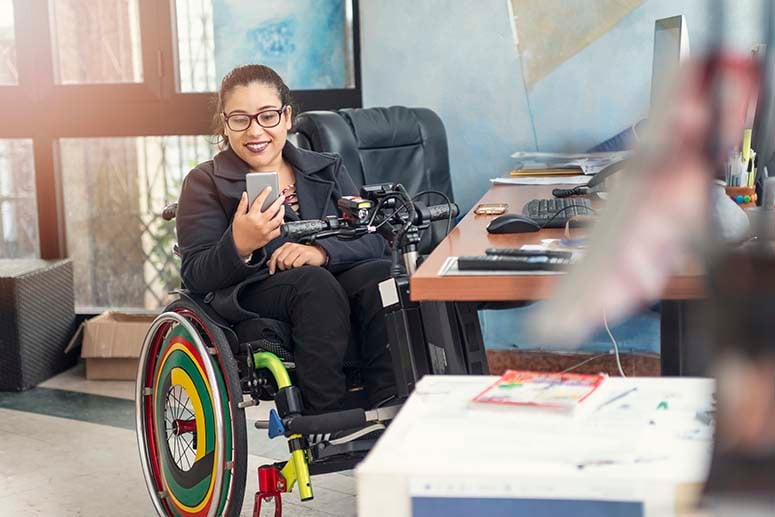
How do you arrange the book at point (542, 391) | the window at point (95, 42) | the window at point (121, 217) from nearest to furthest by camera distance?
1. the book at point (542, 391)
2. the window at point (95, 42)
3. the window at point (121, 217)

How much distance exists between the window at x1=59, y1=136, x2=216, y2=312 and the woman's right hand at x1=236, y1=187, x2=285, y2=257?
1.92 meters

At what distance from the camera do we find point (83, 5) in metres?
4.13

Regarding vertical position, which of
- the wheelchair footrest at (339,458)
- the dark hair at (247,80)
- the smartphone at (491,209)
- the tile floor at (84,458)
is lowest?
the tile floor at (84,458)

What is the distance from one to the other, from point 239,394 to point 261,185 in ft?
1.52

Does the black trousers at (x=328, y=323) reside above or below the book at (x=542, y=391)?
below

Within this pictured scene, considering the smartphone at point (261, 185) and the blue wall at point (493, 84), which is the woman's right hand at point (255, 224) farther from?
the blue wall at point (493, 84)

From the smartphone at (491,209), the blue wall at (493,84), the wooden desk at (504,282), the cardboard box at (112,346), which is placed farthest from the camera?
the cardboard box at (112,346)

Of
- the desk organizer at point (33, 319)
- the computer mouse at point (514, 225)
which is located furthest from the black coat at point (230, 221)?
the desk organizer at point (33, 319)

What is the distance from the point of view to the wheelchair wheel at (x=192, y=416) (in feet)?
6.89

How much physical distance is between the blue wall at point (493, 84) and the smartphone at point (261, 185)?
4.73 feet

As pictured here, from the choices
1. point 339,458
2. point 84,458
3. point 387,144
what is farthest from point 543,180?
point 84,458

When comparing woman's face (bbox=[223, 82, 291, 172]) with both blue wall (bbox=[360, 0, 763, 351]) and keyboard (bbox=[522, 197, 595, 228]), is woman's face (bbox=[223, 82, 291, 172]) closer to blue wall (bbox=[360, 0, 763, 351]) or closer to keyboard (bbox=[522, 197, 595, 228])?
keyboard (bbox=[522, 197, 595, 228])

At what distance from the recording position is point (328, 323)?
2.26 metres

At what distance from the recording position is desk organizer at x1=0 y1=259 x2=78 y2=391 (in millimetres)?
3762
